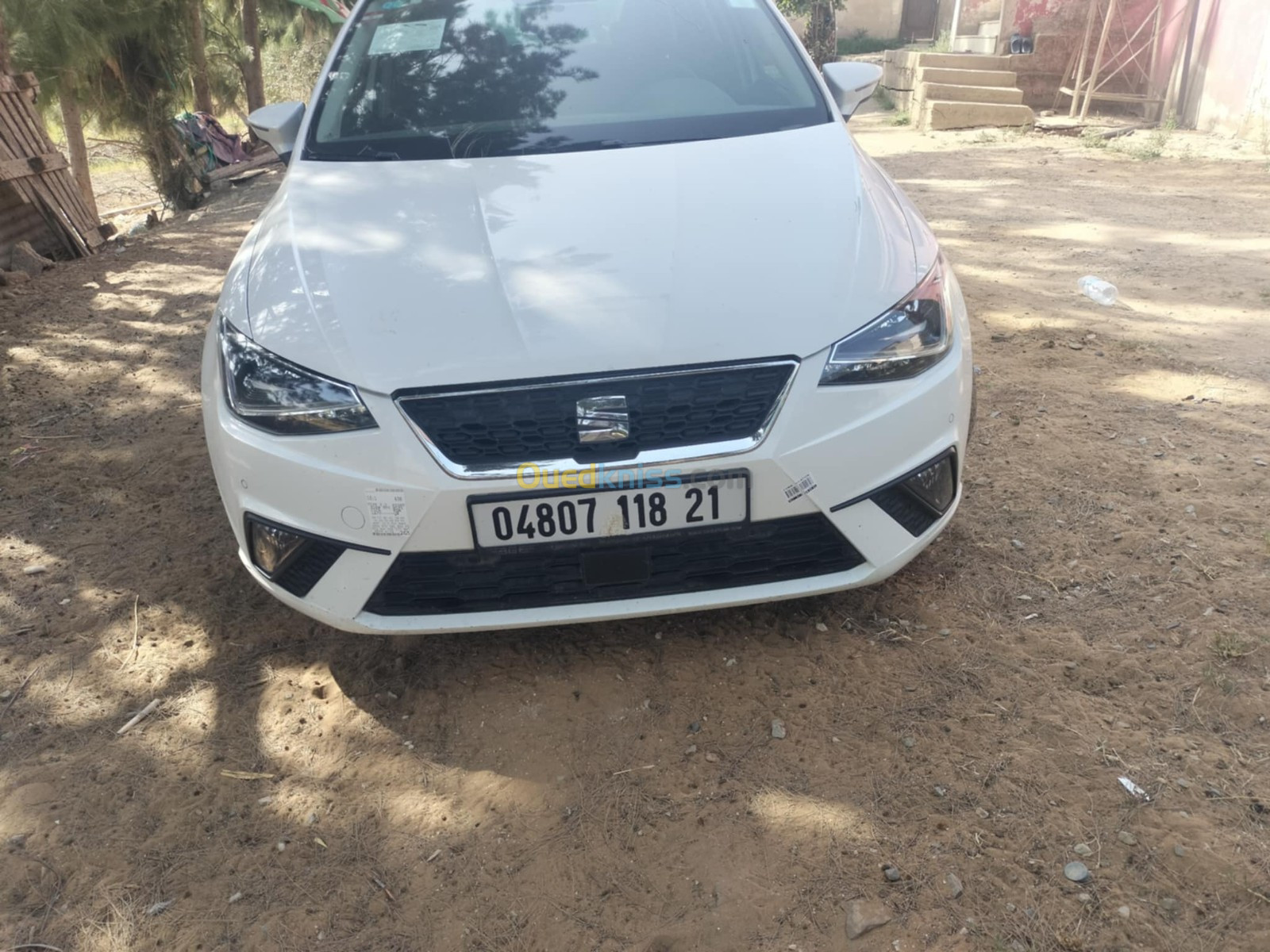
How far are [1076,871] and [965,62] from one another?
12.6 m

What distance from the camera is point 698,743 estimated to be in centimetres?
211

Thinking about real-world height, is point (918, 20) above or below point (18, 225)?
above

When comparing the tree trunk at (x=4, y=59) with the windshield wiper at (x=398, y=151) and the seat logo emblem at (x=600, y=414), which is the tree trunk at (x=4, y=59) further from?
the seat logo emblem at (x=600, y=414)

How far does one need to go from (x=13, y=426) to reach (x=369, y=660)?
2623 mm

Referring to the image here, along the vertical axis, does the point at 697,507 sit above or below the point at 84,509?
above

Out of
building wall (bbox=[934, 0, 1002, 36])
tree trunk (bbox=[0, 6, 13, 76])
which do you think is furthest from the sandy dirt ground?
building wall (bbox=[934, 0, 1002, 36])

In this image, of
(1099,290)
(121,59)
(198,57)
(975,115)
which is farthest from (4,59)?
(975,115)

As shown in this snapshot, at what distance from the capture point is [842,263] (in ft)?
7.13

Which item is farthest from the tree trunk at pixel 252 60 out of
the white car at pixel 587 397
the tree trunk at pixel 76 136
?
the white car at pixel 587 397

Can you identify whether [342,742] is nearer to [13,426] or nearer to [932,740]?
[932,740]

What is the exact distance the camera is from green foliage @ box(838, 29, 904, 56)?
2306 cm

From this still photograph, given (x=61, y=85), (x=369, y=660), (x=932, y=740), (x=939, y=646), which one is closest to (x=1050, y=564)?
(x=939, y=646)

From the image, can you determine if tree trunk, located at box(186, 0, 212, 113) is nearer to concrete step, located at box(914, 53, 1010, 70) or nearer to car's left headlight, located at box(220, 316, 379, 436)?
concrete step, located at box(914, 53, 1010, 70)

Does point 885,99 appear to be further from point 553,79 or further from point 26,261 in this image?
point 553,79
